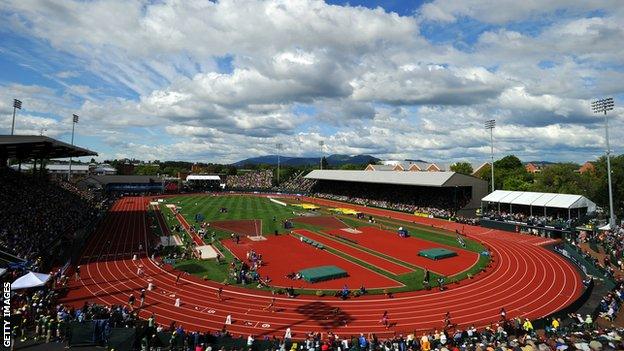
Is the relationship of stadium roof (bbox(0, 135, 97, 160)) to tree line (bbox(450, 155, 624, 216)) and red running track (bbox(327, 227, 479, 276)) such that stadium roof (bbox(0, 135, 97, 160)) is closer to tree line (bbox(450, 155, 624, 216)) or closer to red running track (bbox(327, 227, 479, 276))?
red running track (bbox(327, 227, 479, 276))

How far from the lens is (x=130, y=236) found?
44.3m

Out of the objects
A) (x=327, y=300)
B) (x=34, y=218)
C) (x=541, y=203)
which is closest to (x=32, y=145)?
(x=34, y=218)

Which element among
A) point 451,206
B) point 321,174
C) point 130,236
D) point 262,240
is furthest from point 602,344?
point 321,174

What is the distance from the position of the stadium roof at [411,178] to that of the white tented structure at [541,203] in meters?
5.09

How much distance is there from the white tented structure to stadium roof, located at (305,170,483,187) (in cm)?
509

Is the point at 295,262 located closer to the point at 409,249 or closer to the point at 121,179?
the point at 409,249

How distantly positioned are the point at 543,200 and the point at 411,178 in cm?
2112

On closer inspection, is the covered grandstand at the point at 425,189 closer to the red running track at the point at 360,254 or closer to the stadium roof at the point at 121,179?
the red running track at the point at 360,254

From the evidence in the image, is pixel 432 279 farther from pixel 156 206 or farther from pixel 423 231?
pixel 156 206

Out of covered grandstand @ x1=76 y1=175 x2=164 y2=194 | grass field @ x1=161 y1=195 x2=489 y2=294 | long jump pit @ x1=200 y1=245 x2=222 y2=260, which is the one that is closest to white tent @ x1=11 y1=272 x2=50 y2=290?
grass field @ x1=161 y1=195 x2=489 y2=294

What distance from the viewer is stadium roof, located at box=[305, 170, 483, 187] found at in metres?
60.5

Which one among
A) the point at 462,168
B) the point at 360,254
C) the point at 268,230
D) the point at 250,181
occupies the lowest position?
the point at 360,254

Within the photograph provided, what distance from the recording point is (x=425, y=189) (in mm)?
70625

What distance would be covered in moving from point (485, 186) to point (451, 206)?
7031mm
